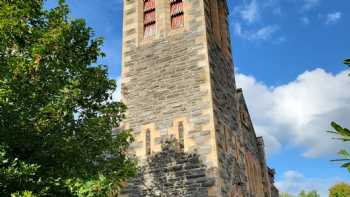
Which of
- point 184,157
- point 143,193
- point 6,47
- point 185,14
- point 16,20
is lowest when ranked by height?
point 143,193

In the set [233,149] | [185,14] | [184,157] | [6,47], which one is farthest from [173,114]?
[6,47]

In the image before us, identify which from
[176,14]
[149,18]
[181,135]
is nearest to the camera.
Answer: [181,135]

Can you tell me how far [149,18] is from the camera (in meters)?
17.0

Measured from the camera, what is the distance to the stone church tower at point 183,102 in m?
13.0

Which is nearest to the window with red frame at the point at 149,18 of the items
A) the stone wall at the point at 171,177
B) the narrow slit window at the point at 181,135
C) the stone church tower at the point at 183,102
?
the stone church tower at the point at 183,102

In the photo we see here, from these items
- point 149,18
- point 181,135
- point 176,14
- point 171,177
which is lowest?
point 171,177

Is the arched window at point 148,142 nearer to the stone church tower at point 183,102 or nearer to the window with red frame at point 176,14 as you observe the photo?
the stone church tower at point 183,102

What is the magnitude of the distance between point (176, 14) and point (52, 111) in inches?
382

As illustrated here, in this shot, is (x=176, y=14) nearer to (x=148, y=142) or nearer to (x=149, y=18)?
(x=149, y=18)

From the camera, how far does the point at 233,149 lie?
14953 mm

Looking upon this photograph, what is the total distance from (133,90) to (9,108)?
8062 mm

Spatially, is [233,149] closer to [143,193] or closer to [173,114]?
[173,114]

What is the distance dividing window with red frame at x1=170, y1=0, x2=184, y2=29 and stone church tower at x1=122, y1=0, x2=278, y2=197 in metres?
0.05

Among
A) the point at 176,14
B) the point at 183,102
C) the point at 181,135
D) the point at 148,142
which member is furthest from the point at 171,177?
the point at 176,14
